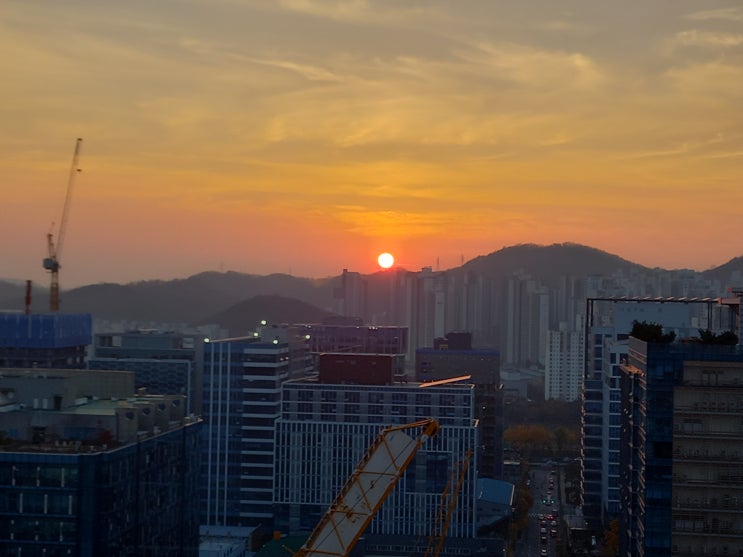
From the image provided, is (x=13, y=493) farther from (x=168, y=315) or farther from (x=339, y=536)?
(x=168, y=315)

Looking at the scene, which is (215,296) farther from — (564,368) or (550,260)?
(550,260)

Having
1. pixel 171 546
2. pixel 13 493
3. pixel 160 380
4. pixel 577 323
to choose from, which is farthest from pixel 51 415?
pixel 577 323

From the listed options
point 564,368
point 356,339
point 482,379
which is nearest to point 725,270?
point 564,368

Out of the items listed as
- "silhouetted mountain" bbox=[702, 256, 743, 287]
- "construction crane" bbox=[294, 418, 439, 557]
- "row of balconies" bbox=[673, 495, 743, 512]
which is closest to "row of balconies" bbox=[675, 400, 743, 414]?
"row of balconies" bbox=[673, 495, 743, 512]

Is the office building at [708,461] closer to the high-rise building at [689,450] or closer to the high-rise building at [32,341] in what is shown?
the high-rise building at [689,450]

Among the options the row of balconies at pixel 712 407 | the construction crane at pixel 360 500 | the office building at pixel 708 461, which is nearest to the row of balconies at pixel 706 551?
the office building at pixel 708 461

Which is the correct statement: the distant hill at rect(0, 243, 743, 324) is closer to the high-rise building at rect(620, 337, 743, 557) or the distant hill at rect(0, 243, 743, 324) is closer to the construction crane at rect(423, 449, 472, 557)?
the construction crane at rect(423, 449, 472, 557)
